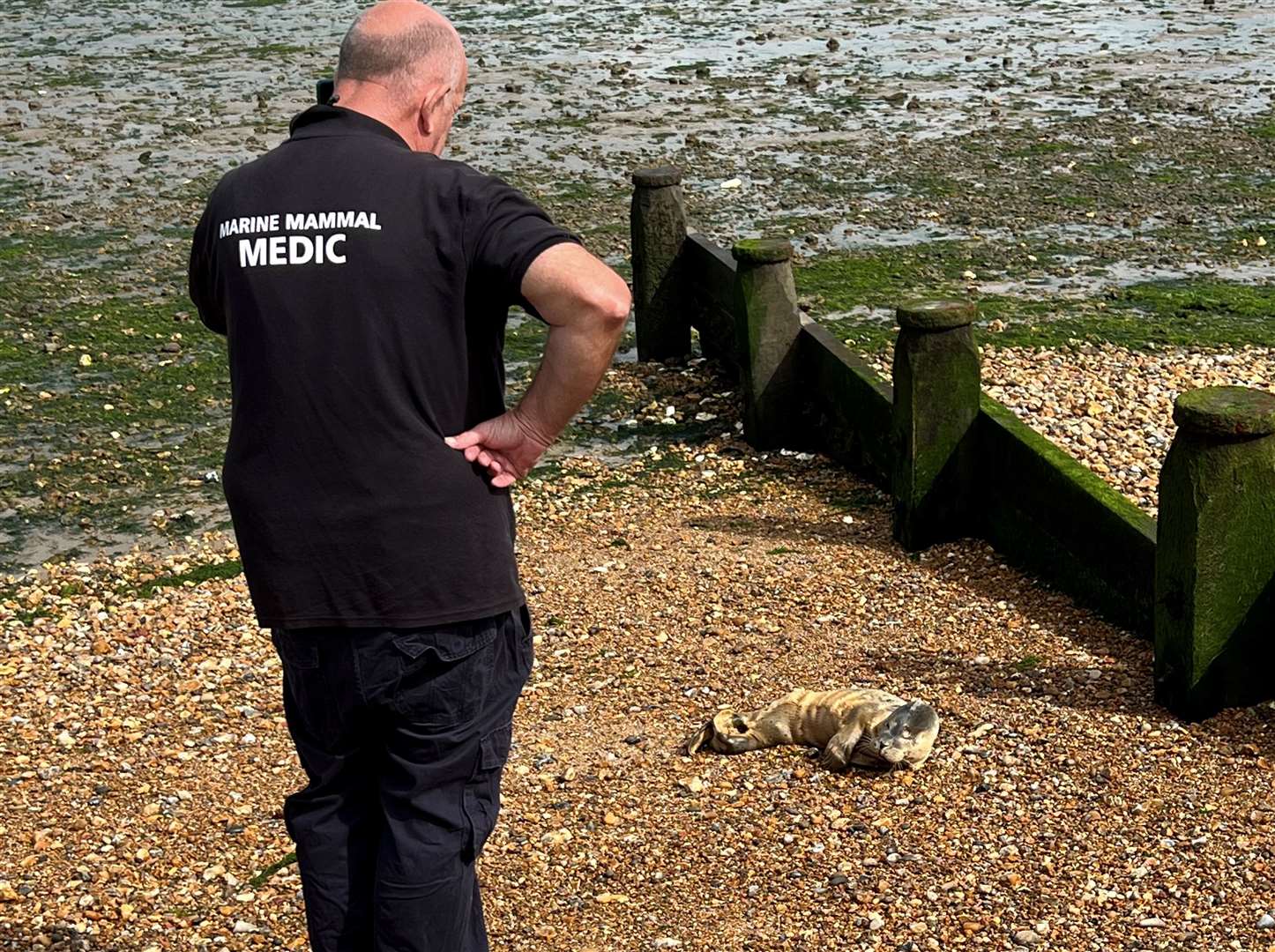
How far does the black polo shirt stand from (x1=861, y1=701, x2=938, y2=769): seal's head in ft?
6.42

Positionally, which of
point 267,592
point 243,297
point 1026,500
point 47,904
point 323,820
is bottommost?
point 47,904

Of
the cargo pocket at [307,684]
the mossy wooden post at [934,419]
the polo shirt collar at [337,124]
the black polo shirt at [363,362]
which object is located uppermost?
the polo shirt collar at [337,124]

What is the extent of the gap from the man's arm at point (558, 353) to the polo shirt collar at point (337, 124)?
443 mm

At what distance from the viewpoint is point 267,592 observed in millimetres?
3666

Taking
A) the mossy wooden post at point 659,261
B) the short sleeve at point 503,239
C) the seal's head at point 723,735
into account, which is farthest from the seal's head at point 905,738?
the mossy wooden post at point 659,261

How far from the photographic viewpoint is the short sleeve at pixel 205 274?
3686 millimetres

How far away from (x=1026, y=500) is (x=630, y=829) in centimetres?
233

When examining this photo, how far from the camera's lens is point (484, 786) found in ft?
12.5

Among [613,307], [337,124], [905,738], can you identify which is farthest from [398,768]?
[905,738]

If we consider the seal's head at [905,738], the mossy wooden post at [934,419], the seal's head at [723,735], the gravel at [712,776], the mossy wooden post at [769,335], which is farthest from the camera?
the mossy wooden post at [769,335]

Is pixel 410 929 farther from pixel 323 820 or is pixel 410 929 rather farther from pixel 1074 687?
pixel 1074 687

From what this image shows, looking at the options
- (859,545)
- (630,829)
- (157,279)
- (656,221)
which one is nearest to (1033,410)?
(859,545)

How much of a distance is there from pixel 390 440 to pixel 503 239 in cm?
46

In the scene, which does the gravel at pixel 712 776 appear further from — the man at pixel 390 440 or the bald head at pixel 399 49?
the bald head at pixel 399 49
